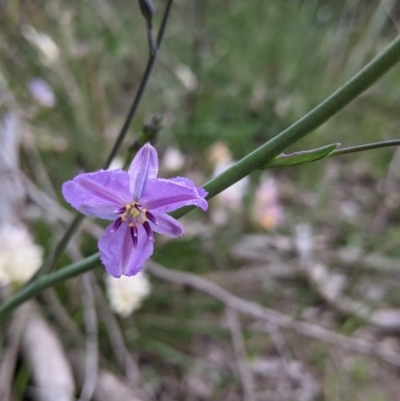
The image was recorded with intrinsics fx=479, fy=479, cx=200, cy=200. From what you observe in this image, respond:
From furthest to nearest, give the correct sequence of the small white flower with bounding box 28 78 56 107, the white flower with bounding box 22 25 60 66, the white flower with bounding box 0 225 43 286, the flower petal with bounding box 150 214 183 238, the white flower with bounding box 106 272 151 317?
1. the small white flower with bounding box 28 78 56 107
2. the white flower with bounding box 22 25 60 66
3. the white flower with bounding box 106 272 151 317
4. the white flower with bounding box 0 225 43 286
5. the flower petal with bounding box 150 214 183 238

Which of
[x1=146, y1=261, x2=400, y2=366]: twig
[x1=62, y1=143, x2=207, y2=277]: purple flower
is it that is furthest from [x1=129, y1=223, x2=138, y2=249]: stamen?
[x1=146, y1=261, x2=400, y2=366]: twig

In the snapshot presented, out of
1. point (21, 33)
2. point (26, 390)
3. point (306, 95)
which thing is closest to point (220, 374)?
point (26, 390)

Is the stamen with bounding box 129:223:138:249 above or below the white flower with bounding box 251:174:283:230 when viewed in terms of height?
below

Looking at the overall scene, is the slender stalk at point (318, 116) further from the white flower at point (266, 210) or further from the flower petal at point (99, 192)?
the white flower at point (266, 210)

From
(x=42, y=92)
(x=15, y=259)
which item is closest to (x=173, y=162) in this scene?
(x=42, y=92)

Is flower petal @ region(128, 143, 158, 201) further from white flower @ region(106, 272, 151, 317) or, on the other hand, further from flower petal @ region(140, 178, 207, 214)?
white flower @ region(106, 272, 151, 317)

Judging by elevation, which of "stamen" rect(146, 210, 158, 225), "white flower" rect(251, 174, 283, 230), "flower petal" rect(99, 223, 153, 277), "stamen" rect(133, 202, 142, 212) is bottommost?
"flower petal" rect(99, 223, 153, 277)

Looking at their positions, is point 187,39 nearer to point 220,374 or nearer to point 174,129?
point 174,129
